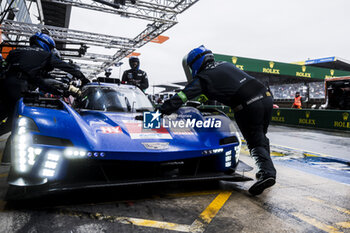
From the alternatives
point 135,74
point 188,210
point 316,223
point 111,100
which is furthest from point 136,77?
point 316,223

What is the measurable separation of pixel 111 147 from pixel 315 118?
516 inches

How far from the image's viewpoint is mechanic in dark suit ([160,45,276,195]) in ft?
9.45

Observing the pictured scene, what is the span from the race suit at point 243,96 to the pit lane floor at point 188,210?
45 cm

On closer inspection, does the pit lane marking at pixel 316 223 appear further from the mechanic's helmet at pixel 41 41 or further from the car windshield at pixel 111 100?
the mechanic's helmet at pixel 41 41

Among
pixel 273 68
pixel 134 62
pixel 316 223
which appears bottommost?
pixel 316 223

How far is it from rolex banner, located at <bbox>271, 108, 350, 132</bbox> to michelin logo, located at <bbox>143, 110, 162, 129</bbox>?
11.5m

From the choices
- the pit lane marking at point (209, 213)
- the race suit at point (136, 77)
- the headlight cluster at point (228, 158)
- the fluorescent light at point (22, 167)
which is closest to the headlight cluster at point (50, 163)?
the fluorescent light at point (22, 167)

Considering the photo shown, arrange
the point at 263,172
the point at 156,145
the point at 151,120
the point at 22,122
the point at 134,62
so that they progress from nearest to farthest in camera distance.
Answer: the point at 22,122 < the point at 156,145 < the point at 263,172 < the point at 151,120 < the point at 134,62

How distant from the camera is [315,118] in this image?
13.2m

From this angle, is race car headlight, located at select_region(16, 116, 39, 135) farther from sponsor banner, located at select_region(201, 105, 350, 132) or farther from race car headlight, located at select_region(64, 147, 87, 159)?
sponsor banner, located at select_region(201, 105, 350, 132)

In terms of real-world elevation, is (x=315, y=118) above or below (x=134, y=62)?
below

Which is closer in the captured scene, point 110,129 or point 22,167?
point 22,167

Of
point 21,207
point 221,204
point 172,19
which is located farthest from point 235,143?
point 172,19

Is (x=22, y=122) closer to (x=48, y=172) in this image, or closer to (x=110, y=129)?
(x=48, y=172)
